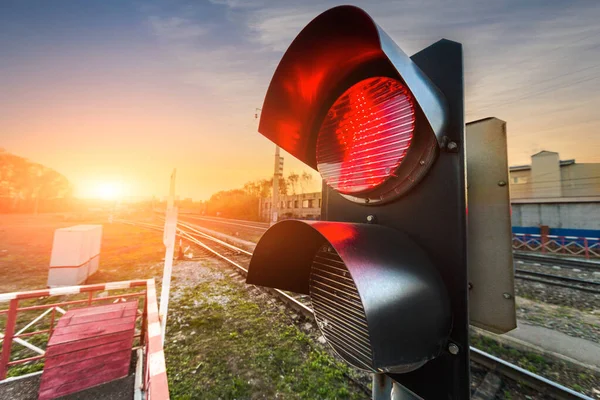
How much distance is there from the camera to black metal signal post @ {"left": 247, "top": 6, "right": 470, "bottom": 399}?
2.25 feet

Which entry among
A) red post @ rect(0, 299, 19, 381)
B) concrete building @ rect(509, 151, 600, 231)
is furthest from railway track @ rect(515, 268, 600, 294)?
red post @ rect(0, 299, 19, 381)

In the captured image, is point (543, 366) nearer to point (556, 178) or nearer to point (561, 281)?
point (561, 281)

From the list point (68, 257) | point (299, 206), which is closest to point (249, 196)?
point (299, 206)

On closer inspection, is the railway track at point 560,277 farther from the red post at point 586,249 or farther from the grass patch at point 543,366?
the grass patch at point 543,366

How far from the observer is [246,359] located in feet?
13.1

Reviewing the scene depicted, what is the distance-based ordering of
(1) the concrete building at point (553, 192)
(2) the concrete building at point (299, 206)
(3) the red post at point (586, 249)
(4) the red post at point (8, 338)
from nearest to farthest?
(4) the red post at point (8, 338)
(3) the red post at point (586, 249)
(1) the concrete building at point (553, 192)
(2) the concrete building at point (299, 206)

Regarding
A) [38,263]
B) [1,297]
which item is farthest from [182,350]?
[38,263]

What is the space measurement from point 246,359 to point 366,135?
168 inches

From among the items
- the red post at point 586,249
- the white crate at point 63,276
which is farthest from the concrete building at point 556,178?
the white crate at point 63,276

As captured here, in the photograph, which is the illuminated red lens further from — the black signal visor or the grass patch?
the grass patch

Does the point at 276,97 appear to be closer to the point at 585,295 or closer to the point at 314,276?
the point at 314,276

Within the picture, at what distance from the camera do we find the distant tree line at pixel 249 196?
143ft

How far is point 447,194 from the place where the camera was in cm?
81

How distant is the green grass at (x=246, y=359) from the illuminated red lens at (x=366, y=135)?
3400mm
